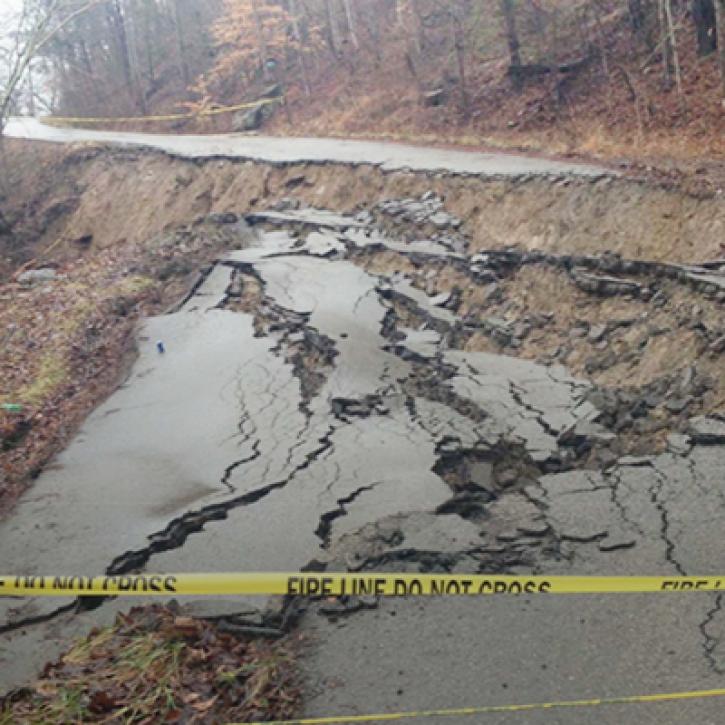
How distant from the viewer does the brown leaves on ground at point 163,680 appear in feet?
12.0

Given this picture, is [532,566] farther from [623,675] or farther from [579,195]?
[579,195]

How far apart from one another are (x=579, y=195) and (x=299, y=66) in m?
21.3

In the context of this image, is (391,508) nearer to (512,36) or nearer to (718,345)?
(718,345)

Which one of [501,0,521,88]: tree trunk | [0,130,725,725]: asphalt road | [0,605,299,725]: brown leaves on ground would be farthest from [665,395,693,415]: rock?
[501,0,521,88]: tree trunk

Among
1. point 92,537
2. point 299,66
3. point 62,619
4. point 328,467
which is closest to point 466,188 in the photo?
point 328,467

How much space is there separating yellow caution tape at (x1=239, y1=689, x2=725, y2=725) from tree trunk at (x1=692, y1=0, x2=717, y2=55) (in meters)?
15.0

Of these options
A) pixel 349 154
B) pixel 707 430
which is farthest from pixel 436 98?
pixel 707 430

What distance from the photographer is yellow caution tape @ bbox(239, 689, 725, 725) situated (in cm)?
362

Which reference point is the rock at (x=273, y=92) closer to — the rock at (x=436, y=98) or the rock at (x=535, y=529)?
the rock at (x=436, y=98)

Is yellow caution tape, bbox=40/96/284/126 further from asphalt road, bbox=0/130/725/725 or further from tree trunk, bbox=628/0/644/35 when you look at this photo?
asphalt road, bbox=0/130/725/725

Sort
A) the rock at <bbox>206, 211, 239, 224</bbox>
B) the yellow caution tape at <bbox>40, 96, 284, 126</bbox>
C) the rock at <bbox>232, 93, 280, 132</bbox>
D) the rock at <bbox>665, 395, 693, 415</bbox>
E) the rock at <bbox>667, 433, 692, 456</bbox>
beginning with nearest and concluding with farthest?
the rock at <bbox>667, 433, 692, 456</bbox> → the rock at <bbox>665, 395, 693, 415</bbox> → the rock at <bbox>206, 211, 239, 224</bbox> → the rock at <bbox>232, 93, 280, 132</bbox> → the yellow caution tape at <bbox>40, 96, 284, 126</bbox>

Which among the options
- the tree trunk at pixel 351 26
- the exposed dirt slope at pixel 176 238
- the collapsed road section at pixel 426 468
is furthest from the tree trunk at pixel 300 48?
the collapsed road section at pixel 426 468

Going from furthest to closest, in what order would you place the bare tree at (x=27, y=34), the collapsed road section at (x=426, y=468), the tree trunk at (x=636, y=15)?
the tree trunk at (x=636, y=15) < the bare tree at (x=27, y=34) < the collapsed road section at (x=426, y=468)

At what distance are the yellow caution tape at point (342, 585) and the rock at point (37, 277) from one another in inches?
463
